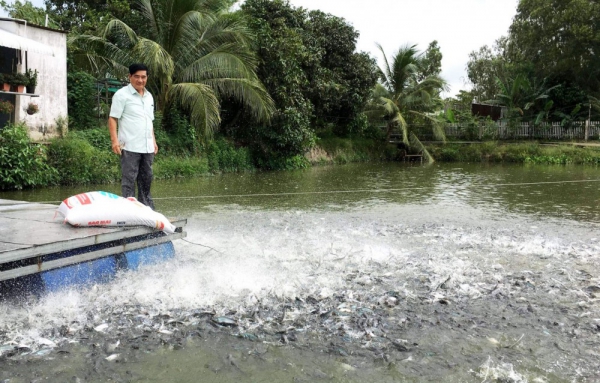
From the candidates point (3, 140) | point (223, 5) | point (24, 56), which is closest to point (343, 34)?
point (223, 5)

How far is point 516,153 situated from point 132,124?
23.4m

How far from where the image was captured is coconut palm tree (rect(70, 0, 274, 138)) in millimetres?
14547

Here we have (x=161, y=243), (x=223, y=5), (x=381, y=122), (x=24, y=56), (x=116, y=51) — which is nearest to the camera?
(x=161, y=243)

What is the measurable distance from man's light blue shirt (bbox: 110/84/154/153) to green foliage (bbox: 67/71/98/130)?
9839 millimetres

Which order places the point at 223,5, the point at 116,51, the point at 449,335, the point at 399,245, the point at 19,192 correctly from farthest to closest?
the point at 223,5 < the point at 116,51 < the point at 19,192 < the point at 399,245 < the point at 449,335

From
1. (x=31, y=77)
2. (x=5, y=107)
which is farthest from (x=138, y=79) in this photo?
(x=31, y=77)

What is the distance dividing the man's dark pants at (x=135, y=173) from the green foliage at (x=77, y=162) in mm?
7157

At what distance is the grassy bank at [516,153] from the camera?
23.8m

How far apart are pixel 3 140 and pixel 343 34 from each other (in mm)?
16602

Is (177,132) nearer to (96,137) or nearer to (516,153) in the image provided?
(96,137)

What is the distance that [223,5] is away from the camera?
16703mm

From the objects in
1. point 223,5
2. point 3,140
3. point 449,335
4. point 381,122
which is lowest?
point 449,335

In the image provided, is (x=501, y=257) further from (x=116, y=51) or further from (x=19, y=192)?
(x=116, y=51)

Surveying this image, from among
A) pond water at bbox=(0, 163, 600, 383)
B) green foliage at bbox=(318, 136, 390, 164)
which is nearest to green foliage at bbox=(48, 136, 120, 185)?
pond water at bbox=(0, 163, 600, 383)
